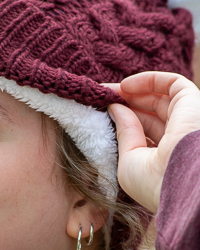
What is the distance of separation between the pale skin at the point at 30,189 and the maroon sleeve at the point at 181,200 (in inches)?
16.5

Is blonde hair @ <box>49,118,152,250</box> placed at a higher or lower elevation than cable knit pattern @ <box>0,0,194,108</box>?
lower

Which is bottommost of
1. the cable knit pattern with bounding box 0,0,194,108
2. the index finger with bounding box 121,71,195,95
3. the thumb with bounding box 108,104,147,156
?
the thumb with bounding box 108,104,147,156

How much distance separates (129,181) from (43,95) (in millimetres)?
361

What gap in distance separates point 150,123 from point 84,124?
25 centimetres

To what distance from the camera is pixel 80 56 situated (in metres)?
1.06

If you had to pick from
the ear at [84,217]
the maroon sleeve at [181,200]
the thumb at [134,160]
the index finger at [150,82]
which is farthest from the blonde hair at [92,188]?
the maroon sleeve at [181,200]

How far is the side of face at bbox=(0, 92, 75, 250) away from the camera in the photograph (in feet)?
3.31

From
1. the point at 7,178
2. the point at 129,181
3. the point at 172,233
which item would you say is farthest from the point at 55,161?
the point at 172,233

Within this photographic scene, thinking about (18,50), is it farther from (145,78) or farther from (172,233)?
(172,233)

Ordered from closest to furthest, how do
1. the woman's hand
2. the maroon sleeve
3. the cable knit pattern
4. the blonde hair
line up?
the maroon sleeve → the woman's hand → the cable knit pattern → the blonde hair

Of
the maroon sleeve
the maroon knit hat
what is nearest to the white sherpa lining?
the maroon knit hat

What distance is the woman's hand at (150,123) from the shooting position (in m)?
0.88

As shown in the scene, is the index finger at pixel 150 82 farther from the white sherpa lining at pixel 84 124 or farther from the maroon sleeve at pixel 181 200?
the maroon sleeve at pixel 181 200

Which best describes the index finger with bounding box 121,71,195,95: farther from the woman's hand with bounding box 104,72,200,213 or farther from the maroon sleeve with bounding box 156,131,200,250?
the maroon sleeve with bounding box 156,131,200,250
